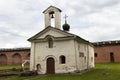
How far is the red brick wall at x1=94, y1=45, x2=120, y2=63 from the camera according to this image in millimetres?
46719

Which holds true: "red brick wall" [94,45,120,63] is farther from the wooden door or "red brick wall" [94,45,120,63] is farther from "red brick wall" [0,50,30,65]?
the wooden door

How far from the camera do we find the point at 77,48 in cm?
2616

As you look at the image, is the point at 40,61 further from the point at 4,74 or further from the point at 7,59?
the point at 7,59

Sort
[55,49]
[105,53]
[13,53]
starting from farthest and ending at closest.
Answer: [13,53] < [105,53] < [55,49]

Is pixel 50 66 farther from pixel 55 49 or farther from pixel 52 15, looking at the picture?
pixel 52 15

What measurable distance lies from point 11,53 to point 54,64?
28817 mm

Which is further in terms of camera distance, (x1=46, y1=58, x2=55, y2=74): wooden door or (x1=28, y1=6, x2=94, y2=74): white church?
(x1=46, y1=58, x2=55, y2=74): wooden door

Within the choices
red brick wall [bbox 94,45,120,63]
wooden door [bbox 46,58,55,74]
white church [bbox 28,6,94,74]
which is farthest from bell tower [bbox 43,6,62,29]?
red brick wall [bbox 94,45,120,63]

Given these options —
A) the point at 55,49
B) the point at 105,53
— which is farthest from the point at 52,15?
the point at 105,53

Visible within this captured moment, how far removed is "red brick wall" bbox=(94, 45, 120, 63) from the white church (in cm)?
2075

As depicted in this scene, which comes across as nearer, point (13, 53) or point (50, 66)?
point (50, 66)

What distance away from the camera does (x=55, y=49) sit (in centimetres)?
2602

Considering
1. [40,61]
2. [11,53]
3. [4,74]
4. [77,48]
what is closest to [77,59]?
[77,48]

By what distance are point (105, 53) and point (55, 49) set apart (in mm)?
23829
